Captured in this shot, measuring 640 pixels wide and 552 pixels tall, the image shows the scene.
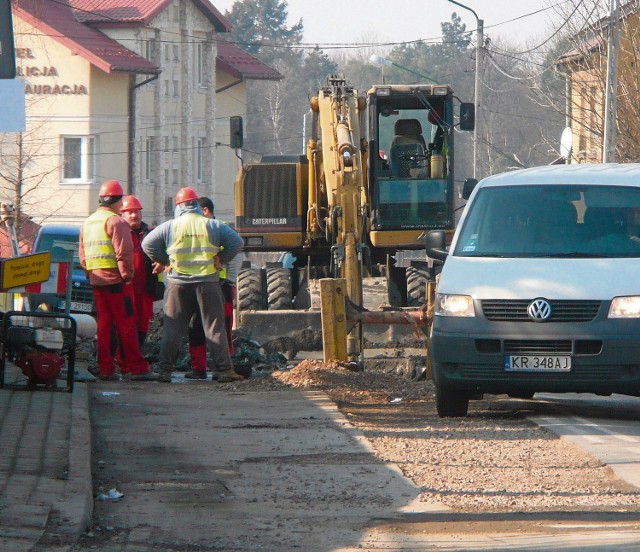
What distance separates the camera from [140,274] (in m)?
14.7

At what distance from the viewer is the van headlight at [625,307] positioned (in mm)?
10031

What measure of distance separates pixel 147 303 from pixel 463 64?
9266 centimetres

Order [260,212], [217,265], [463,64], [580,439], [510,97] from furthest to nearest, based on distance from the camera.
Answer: [463,64] < [510,97] < [260,212] < [217,265] < [580,439]

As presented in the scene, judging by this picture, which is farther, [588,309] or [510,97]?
[510,97]

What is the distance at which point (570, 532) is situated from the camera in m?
6.91

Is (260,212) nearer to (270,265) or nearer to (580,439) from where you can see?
(270,265)

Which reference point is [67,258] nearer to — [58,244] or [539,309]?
[58,244]

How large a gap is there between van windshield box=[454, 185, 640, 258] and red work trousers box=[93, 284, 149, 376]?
12.4ft

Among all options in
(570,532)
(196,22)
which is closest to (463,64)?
(196,22)

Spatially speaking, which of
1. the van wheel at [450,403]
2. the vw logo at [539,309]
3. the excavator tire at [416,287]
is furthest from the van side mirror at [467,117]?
the vw logo at [539,309]

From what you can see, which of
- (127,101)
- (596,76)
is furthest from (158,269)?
(127,101)

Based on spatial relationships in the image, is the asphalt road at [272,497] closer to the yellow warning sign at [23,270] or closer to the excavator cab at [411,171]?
the yellow warning sign at [23,270]

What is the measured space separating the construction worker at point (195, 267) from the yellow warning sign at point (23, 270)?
2.23m

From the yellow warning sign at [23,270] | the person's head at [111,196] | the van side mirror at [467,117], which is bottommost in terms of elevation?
the yellow warning sign at [23,270]
